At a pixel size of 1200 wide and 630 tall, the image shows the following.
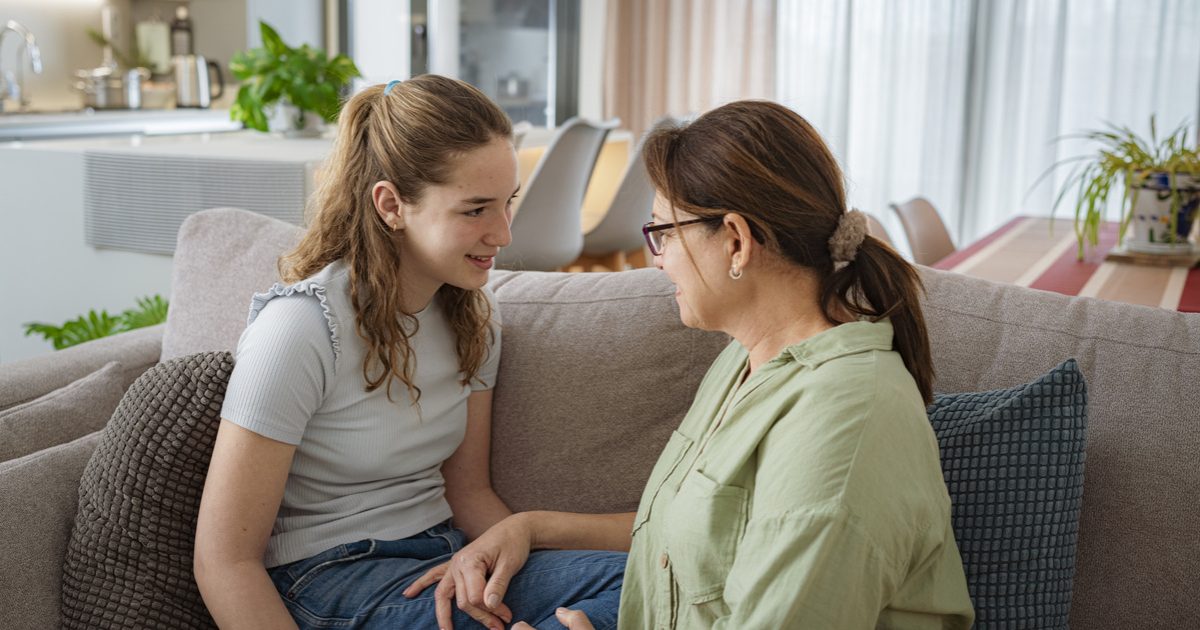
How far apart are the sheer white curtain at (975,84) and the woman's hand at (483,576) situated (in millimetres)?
4265

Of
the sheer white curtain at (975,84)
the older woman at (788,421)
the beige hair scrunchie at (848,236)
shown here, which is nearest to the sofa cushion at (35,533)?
the older woman at (788,421)

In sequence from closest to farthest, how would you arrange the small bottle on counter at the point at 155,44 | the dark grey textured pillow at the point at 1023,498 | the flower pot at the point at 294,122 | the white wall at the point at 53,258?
1. the dark grey textured pillow at the point at 1023,498
2. the white wall at the point at 53,258
3. the flower pot at the point at 294,122
4. the small bottle on counter at the point at 155,44

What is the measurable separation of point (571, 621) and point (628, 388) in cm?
39

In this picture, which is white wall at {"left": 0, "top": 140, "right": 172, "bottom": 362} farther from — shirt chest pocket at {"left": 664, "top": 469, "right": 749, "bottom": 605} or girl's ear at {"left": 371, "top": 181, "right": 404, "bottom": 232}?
shirt chest pocket at {"left": 664, "top": 469, "right": 749, "bottom": 605}

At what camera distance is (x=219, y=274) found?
1738 millimetres

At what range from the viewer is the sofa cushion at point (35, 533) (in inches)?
47.9

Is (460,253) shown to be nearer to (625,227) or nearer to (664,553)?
(664,553)

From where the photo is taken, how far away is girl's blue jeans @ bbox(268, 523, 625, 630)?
130cm

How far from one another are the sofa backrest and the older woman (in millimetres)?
260

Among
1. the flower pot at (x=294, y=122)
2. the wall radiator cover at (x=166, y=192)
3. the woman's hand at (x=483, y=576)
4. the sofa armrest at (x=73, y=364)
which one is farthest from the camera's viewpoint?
the flower pot at (x=294, y=122)

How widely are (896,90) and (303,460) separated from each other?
4484 mm

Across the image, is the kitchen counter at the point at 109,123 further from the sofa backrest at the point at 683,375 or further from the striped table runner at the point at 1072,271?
the striped table runner at the point at 1072,271

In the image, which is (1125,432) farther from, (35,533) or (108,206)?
(108,206)

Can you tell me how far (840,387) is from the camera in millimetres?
975
